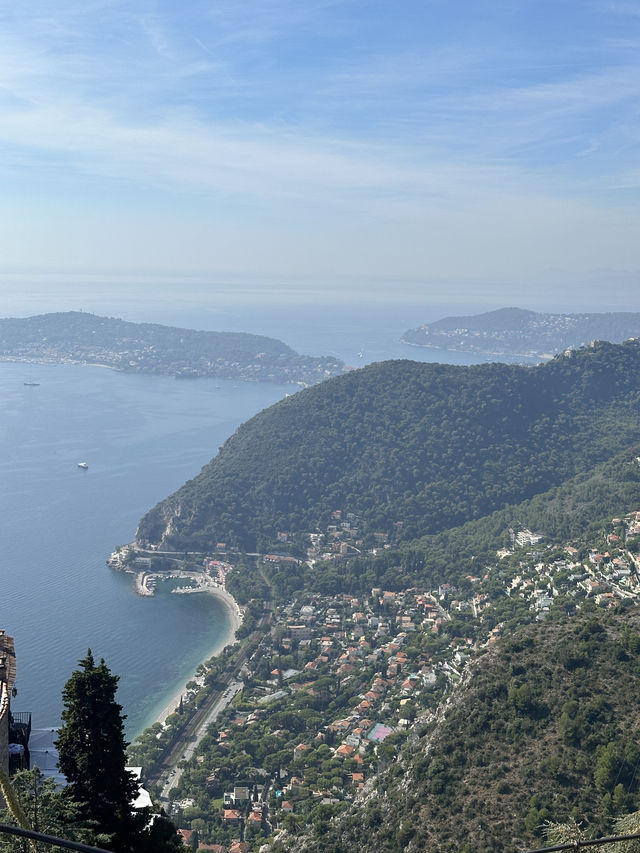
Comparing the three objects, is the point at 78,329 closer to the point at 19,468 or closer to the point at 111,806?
the point at 19,468

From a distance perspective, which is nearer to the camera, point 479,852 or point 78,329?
point 479,852

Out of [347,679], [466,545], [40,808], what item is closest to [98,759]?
[40,808]

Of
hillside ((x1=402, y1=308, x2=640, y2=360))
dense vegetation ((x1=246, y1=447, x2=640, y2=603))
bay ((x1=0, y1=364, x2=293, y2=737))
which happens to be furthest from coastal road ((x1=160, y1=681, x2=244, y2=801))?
hillside ((x1=402, y1=308, x2=640, y2=360))

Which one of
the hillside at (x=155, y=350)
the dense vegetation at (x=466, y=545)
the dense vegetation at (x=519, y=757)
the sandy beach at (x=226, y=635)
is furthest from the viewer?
the hillside at (x=155, y=350)

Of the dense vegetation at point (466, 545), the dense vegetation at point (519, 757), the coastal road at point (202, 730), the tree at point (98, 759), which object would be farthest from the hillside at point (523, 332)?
the tree at point (98, 759)

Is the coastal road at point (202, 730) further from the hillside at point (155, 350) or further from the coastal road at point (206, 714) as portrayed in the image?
the hillside at point (155, 350)

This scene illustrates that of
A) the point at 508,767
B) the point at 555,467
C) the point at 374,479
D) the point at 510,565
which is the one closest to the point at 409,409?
the point at 374,479
